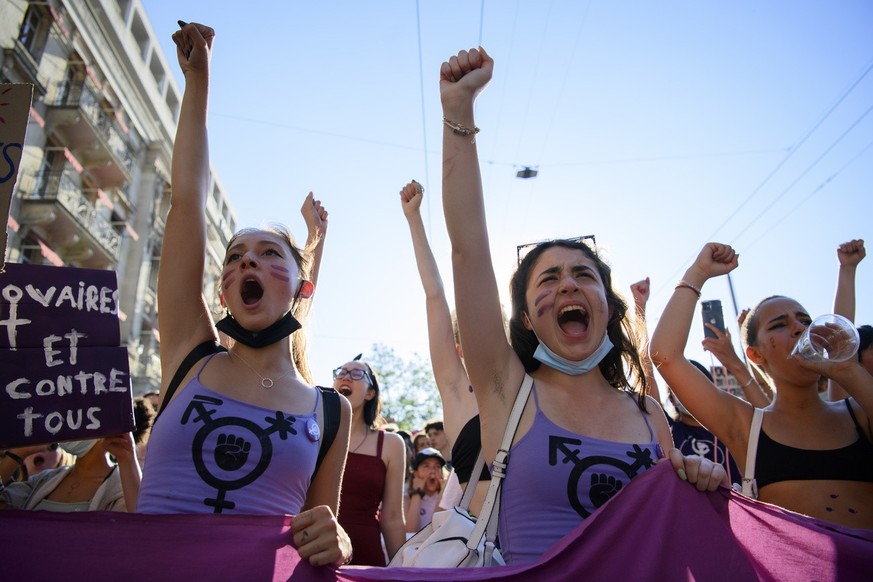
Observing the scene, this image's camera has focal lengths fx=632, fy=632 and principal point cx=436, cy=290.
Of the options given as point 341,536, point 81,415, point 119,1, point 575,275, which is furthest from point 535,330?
point 119,1

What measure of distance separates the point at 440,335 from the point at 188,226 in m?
1.37

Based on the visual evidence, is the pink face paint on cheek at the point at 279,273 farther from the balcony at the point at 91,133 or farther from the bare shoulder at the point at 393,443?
the balcony at the point at 91,133

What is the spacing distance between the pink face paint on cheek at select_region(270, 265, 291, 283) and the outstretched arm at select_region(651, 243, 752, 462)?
1601mm

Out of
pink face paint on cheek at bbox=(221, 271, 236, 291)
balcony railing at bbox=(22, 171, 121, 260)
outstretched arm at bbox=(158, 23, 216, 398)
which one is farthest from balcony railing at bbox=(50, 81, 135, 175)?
pink face paint on cheek at bbox=(221, 271, 236, 291)

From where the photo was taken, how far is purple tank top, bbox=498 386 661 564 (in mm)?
1812

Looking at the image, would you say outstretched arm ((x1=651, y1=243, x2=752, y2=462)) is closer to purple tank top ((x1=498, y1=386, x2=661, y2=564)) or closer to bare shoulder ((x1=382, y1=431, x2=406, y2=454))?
purple tank top ((x1=498, y1=386, x2=661, y2=564))

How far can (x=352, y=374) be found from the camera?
4375 mm

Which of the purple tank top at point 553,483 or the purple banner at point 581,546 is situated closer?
the purple banner at point 581,546

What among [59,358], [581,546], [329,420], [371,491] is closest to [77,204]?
[371,491]

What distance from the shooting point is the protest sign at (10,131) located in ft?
6.76

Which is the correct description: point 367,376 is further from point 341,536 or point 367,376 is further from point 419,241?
point 341,536

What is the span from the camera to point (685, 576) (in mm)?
1642

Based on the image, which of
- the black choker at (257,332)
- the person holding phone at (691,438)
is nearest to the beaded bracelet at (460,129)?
the black choker at (257,332)

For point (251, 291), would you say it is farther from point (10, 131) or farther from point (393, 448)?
point (393, 448)
